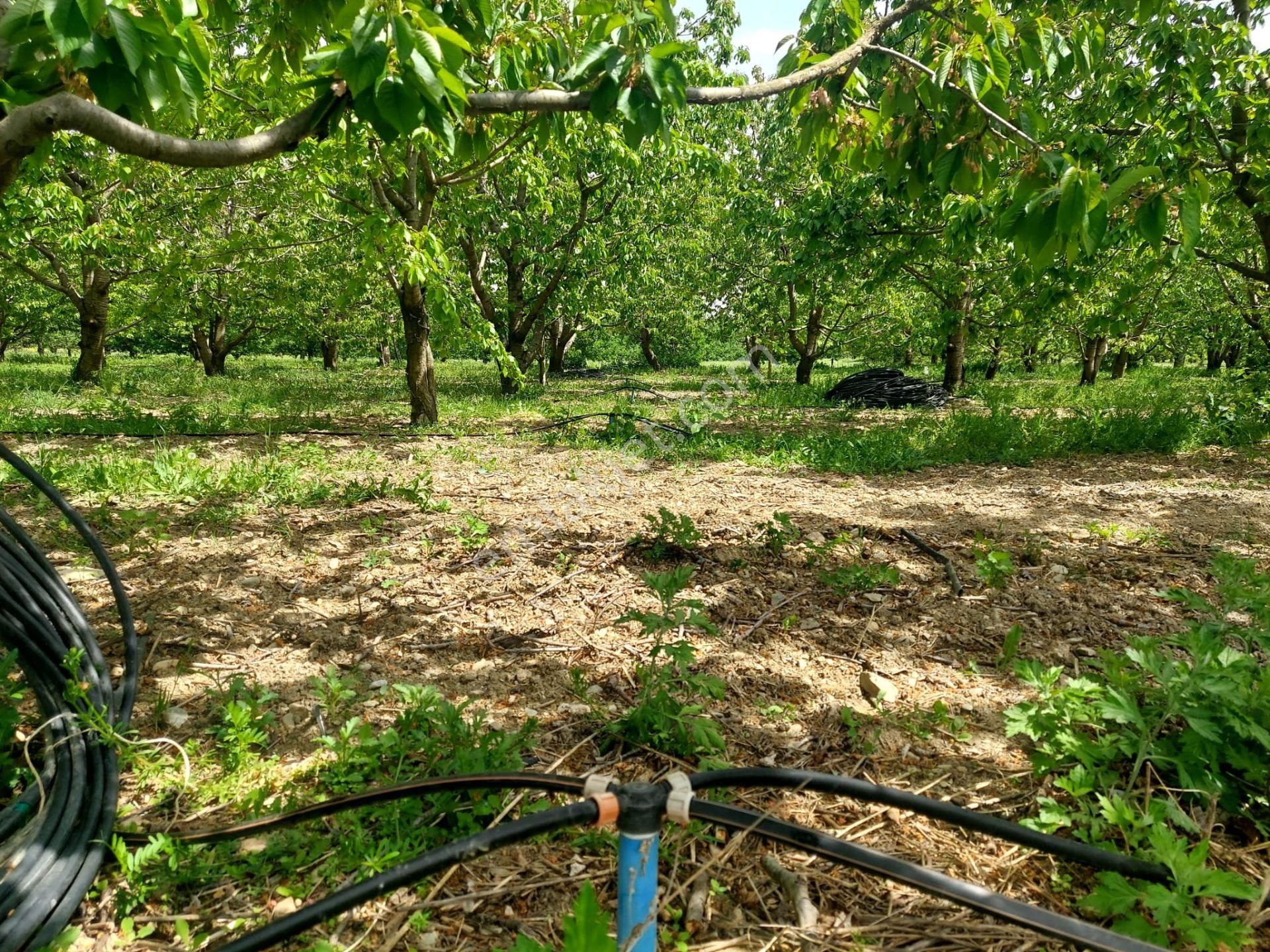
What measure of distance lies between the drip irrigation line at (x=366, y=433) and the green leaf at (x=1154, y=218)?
640cm

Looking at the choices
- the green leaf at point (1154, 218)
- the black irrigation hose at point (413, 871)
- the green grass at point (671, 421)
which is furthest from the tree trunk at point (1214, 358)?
the black irrigation hose at point (413, 871)

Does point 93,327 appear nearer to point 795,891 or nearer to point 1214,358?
point 795,891

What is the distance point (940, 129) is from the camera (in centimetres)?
269

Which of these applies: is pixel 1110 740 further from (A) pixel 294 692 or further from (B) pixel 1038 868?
(A) pixel 294 692

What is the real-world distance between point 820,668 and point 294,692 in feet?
7.10

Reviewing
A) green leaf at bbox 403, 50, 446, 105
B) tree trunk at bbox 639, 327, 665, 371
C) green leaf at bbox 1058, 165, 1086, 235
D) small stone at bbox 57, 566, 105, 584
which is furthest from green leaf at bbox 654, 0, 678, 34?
tree trunk at bbox 639, 327, 665, 371

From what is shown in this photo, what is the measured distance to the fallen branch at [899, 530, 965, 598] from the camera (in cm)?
343

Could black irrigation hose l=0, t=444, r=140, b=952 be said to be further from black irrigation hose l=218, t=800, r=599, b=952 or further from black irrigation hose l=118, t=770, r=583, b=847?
black irrigation hose l=218, t=800, r=599, b=952

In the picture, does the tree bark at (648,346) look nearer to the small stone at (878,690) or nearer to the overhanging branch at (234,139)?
the overhanging branch at (234,139)

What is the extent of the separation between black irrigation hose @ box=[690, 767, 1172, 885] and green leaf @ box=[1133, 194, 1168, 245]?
71.1 inches

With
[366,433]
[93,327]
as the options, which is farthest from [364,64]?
[93,327]

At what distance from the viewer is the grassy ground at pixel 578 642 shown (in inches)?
62.7

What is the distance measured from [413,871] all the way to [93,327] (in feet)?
54.6

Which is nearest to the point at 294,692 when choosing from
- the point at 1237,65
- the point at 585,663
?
the point at 585,663
